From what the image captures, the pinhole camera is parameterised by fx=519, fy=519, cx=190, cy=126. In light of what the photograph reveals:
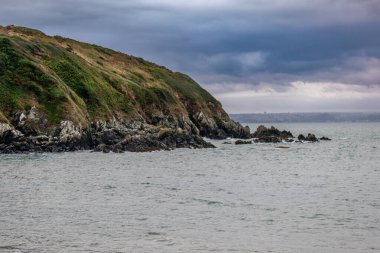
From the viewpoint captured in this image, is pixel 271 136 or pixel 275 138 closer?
pixel 275 138

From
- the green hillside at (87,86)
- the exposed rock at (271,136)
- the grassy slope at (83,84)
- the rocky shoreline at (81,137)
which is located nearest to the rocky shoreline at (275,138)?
the exposed rock at (271,136)

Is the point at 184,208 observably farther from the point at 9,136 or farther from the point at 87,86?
the point at 87,86

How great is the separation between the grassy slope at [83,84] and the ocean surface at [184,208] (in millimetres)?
29163

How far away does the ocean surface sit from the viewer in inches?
974

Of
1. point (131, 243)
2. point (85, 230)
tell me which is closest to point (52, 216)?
point (85, 230)

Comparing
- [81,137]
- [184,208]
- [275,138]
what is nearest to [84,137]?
[81,137]

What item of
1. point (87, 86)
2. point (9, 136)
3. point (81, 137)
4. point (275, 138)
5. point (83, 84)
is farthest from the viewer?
point (275, 138)

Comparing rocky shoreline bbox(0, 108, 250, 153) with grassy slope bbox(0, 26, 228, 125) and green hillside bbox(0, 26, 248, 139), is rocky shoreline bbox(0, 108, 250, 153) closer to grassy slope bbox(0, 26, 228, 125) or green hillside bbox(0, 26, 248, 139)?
green hillside bbox(0, 26, 248, 139)

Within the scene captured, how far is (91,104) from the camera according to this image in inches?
4363

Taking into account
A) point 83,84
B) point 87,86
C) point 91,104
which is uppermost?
point 83,84

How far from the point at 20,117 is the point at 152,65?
101 m

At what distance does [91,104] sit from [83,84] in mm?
8093

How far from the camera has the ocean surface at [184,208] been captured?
974 inches

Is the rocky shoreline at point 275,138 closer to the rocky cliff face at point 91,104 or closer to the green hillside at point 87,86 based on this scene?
the rocky cliff face at point 91,104
